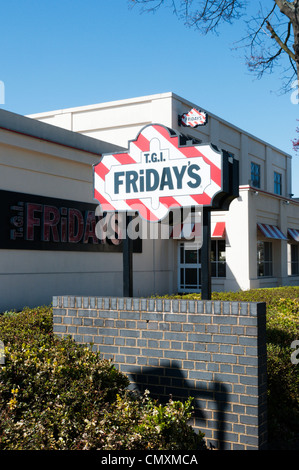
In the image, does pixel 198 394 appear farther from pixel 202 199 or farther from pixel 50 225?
pixel 50 225

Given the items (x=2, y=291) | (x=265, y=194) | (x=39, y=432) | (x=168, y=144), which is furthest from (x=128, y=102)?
(x=39, y=432)

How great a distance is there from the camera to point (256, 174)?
3441 cm

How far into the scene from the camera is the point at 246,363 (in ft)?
18.2

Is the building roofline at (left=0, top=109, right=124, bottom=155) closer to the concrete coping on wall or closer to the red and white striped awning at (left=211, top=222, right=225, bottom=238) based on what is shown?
the red and white striped awning at (left=211, top=222, right=225, bottom=238)

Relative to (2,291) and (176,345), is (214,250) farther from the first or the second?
(176,345)

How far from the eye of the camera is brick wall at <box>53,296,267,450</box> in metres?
5.51

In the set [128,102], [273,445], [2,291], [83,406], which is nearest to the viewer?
[83,406]

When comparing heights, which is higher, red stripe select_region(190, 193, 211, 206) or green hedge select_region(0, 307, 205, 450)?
red stripe select_region(190, 193, 211, 206)

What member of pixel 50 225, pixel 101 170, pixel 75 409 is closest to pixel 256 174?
pixel 50 225

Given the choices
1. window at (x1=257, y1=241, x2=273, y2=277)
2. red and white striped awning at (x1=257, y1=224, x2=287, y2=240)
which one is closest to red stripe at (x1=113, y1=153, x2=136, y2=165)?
red and white striped awning at (x1=257, y1=224, x2=287, y2=240)

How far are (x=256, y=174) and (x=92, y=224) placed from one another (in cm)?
1935

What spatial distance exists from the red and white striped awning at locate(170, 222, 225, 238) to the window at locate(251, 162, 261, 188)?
11.9m

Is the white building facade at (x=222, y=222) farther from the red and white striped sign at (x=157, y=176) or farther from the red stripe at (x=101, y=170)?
the red and white striped sign at (x=157, y=176)
